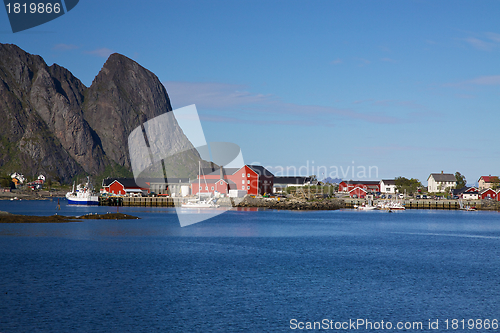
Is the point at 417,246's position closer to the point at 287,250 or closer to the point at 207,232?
the point at 287,250

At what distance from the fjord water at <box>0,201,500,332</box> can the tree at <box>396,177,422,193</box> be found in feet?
406

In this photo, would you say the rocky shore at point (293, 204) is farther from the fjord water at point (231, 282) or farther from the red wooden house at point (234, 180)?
the fjord water at point (231, 282)

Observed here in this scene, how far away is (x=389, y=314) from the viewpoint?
73.9ft

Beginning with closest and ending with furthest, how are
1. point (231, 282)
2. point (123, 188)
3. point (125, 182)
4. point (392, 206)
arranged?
point (231, 282), point (392, 206), point (123, 188), point (125, 182)

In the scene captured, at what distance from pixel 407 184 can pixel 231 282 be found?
16162 cm

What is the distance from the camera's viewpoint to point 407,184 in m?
179

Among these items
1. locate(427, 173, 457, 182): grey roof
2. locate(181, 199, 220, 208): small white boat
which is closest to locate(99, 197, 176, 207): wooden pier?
locate(181, 199, 220, 208): small white boat

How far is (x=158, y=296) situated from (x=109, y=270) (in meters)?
8.19

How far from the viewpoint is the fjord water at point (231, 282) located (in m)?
21.4

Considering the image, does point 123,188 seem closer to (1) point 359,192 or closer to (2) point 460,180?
(1) point 359,192

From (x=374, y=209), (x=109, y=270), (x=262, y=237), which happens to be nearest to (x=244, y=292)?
(x=109, y=270)

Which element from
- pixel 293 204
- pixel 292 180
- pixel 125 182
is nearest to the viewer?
pixel 293 204

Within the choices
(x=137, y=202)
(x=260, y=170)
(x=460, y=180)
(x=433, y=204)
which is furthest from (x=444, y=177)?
(x=137, y=202)

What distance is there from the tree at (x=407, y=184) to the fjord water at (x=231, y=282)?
123604mm
